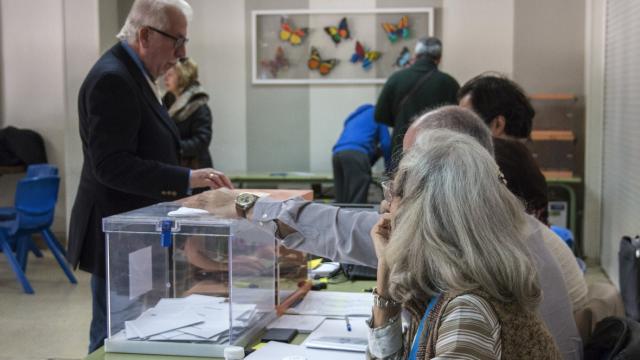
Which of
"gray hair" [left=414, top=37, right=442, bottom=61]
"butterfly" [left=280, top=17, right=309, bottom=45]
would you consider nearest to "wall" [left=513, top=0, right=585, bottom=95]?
"butterfly" [left=280, top=17, right=309, bottom=45]

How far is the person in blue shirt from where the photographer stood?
603 cm

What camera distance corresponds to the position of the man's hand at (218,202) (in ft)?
7.07

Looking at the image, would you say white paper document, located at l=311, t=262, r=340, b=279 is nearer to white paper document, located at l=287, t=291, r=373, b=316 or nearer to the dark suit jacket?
white paper document, located at l=287, t=291, r=373, b=316

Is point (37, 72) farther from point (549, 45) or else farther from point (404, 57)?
point (549, 45)

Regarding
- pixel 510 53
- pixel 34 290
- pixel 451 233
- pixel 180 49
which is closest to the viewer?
pixel 451 233

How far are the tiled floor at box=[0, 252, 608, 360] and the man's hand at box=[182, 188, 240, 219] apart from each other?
97.2 inches

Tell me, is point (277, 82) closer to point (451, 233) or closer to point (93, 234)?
point (93, 234)

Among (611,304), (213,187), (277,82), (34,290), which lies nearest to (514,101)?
(611,304)

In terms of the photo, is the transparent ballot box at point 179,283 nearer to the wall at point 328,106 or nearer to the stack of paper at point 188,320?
the stack of paper at point 188,320

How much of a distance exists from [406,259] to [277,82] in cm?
629

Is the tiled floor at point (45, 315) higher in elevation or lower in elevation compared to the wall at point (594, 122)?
lower

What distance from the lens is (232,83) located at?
7.77m

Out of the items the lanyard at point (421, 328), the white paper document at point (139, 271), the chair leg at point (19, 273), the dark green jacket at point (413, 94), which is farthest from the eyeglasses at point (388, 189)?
the chair leg at point (19, 273)

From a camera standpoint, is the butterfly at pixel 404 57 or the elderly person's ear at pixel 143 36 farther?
the butterfly at pixel 404 57
